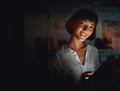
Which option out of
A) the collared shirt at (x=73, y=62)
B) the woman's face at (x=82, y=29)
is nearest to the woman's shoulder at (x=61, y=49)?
the collared shirt at (x=73, y=62)

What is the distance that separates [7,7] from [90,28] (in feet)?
5.21

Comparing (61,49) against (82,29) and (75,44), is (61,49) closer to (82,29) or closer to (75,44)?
(75,44)

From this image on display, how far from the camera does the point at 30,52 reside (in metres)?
4.96

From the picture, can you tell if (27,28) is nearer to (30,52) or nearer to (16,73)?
(30,52)

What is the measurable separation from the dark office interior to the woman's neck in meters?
0.11

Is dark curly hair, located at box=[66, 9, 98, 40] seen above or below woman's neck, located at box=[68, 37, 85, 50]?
above

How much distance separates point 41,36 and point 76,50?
0.72 metres

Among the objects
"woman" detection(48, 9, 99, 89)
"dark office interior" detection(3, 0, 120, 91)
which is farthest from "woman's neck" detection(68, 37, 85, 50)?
"dark office interior" detection(3, 0, 120, 91)

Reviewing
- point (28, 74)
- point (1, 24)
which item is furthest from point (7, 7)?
point (28, 74)

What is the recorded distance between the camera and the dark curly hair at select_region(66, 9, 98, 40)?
5.05m

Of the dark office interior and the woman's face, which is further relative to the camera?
the woman's face

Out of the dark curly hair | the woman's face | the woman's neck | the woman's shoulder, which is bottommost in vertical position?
the woman's shoulder

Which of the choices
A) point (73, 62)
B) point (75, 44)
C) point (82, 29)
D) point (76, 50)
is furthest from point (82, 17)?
point (73, 62)

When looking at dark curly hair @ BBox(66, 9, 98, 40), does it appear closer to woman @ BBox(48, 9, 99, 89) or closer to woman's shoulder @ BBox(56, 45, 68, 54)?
woman @ BBox(48, 9, 99, 89)
